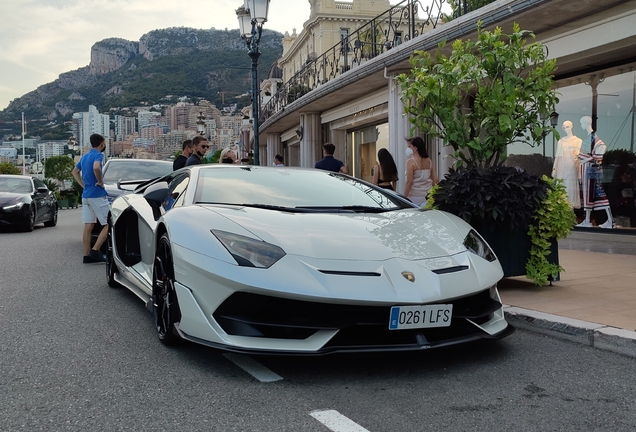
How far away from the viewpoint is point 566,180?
35.8ft

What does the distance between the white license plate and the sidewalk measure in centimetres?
136

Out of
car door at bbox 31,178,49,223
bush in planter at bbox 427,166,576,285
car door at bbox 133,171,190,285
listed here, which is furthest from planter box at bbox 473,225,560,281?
car door at bbox 31,178,49,223

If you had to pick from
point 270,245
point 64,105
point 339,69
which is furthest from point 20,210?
point 64,105

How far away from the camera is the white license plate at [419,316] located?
3168 mm

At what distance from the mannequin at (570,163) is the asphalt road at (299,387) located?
738 centimetres

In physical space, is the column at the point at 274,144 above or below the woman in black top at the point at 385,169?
above

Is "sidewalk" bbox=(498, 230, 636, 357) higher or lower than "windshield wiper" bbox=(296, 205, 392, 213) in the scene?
lower

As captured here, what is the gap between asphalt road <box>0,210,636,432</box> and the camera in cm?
270

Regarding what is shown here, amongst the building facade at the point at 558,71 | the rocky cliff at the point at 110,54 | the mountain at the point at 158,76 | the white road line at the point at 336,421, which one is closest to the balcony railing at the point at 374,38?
the building facade at the point at 558,71

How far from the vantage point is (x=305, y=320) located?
320cm

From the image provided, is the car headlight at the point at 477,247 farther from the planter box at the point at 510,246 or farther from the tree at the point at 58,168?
the tree at the point at 58,168

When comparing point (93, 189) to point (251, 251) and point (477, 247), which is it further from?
point (477, 247)

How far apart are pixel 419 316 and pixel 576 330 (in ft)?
5.09

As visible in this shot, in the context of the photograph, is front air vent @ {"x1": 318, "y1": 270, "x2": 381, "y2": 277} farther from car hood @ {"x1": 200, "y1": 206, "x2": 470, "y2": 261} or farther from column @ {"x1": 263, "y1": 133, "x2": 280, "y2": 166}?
column @ {"x1": 263, "y1": 133, "x2": 280, "y2": 166}
